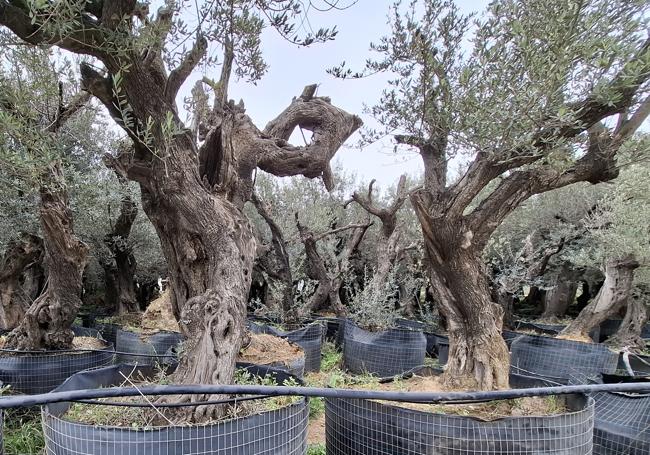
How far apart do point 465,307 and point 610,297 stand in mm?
6173

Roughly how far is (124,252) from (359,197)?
17.3ft

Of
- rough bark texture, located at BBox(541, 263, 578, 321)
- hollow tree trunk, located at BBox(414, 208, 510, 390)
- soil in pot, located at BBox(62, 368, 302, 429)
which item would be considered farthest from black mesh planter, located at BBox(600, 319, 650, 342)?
soil in pot, located at BBox(62, 368, 302, 429)

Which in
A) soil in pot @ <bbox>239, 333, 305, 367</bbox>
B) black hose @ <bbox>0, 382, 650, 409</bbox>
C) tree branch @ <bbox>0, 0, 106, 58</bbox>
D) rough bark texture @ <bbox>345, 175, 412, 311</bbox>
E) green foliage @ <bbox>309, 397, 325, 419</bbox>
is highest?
tree branch @ <bbox>0, 0, 106, 58</bbox>

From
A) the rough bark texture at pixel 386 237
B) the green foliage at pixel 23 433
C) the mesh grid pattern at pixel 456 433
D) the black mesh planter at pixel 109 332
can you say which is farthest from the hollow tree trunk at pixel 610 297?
the green foliage at pixel 23 433

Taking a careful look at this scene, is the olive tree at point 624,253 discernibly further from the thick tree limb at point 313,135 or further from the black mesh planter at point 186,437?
the black mesh planter at point 186,437

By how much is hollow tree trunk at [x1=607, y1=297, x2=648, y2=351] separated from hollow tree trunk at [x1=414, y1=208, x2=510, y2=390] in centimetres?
A: 645

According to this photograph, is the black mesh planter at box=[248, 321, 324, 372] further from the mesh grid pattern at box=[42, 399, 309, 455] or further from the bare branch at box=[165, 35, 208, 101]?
the bare branch at box=[165, 35, 208, 101]

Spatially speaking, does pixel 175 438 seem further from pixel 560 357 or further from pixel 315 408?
pixel 560 357

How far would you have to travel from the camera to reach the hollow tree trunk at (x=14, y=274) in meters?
6.64

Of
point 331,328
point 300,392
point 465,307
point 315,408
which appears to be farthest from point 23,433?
point 331,328

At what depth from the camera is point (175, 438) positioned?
224 cm

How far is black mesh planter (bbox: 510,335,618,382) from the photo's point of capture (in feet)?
20.1

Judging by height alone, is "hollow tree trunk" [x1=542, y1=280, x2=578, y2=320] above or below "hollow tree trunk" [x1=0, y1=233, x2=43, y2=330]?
below

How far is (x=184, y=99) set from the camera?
3.60m
